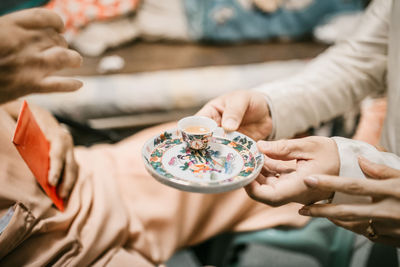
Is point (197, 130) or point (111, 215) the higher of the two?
point (197, 130)

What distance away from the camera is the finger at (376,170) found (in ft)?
1.57

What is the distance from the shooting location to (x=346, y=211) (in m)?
0.50

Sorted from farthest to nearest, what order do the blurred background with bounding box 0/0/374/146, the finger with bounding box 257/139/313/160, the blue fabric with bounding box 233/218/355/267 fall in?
the blurred background with bounding box 0/0/374/146
the blue fabric with bounding box 233/218/355/267
the finger with bounding box 257/139/313/160

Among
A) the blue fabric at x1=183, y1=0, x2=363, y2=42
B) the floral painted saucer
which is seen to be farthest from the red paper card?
the blue fabric at x1=183, y1=0, x2=363, y2=42

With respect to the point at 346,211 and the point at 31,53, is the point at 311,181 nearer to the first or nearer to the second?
the point at 346,211

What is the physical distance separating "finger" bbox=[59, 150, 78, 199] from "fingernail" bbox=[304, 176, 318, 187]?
1.73 ft

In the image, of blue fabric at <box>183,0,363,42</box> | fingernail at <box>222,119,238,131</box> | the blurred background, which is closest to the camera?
fingernail at <box>222,119,238,131</box>

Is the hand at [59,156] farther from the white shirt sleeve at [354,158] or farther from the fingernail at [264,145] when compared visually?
the white shirt sleeve at [354,158]

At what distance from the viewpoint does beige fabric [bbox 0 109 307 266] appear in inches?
24.3

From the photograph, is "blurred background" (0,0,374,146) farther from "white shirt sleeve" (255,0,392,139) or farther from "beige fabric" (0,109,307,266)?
"white shirt sleeve" (255,0,392,139)

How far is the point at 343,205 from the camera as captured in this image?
50cm

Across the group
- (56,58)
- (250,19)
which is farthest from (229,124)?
(250,19)

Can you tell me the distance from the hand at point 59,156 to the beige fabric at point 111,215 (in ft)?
0.10

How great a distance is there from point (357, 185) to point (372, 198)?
32mm
